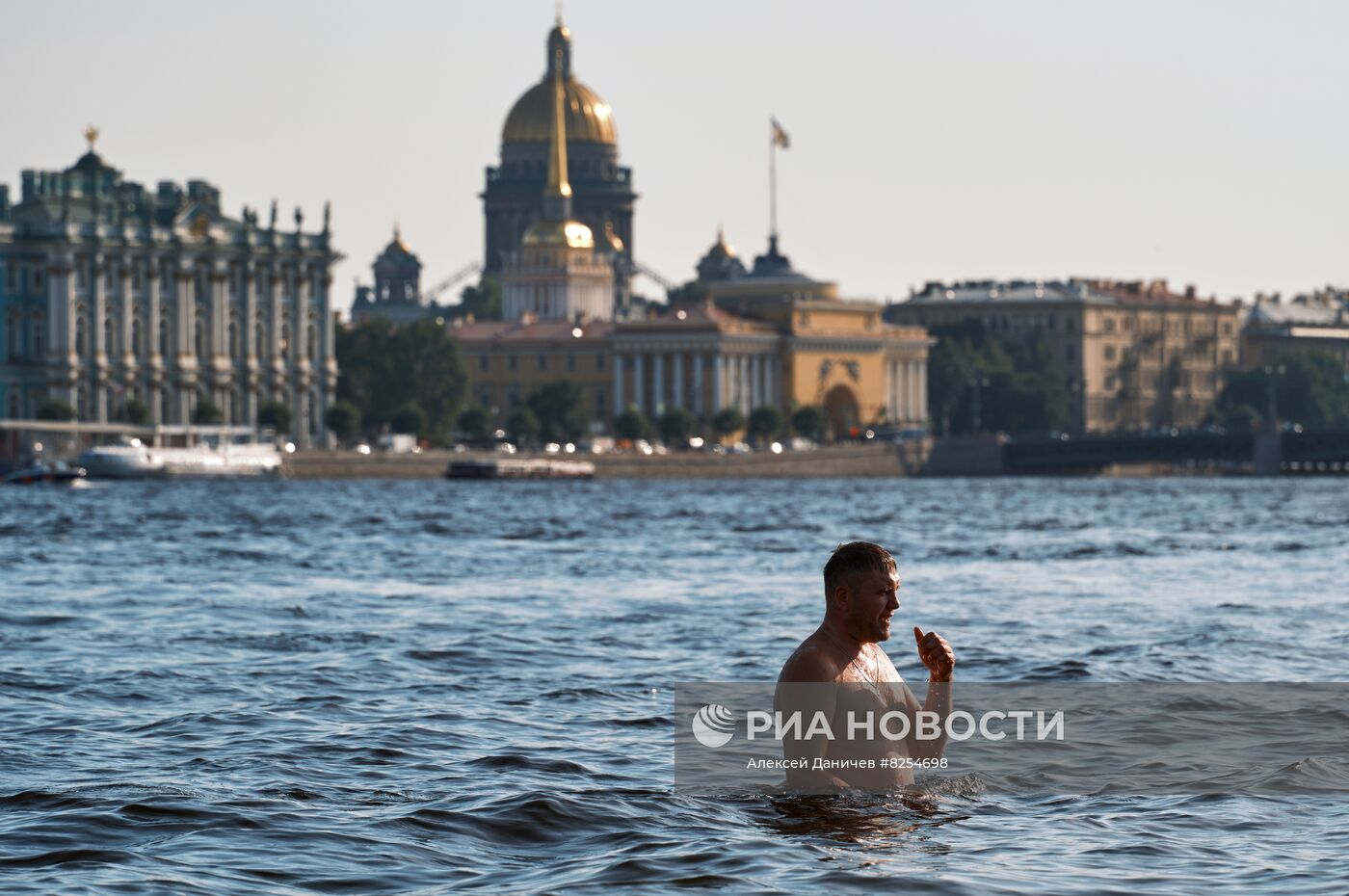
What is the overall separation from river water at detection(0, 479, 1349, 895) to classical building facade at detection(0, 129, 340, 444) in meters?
67.1

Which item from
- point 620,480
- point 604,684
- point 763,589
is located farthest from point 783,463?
point 604,684

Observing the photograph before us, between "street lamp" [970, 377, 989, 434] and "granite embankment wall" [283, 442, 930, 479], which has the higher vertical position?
"street lamp" [970, 377, 989, 434]

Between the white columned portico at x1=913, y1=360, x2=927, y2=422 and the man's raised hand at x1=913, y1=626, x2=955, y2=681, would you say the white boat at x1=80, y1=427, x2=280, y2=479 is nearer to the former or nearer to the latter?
the white columned portico at x1=913, y1=360, x2=927, y2=422

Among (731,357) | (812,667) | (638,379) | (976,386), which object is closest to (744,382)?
(731,357)

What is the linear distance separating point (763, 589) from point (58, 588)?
7508 mm

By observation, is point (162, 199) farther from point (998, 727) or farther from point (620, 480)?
point (998, 727)

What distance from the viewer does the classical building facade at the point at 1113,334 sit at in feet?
580

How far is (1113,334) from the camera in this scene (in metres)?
179

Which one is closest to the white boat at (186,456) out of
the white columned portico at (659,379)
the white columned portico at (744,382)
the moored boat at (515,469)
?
the moored boat at (515,469)

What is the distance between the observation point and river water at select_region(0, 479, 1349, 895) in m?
11.4

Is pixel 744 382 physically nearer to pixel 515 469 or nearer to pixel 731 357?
pixel 731 357

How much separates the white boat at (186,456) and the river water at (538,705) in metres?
52.1

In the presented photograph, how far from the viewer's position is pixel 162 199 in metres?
123

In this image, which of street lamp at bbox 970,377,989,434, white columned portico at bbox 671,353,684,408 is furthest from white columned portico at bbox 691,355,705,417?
street lamp at bbox 970,377,989,434
